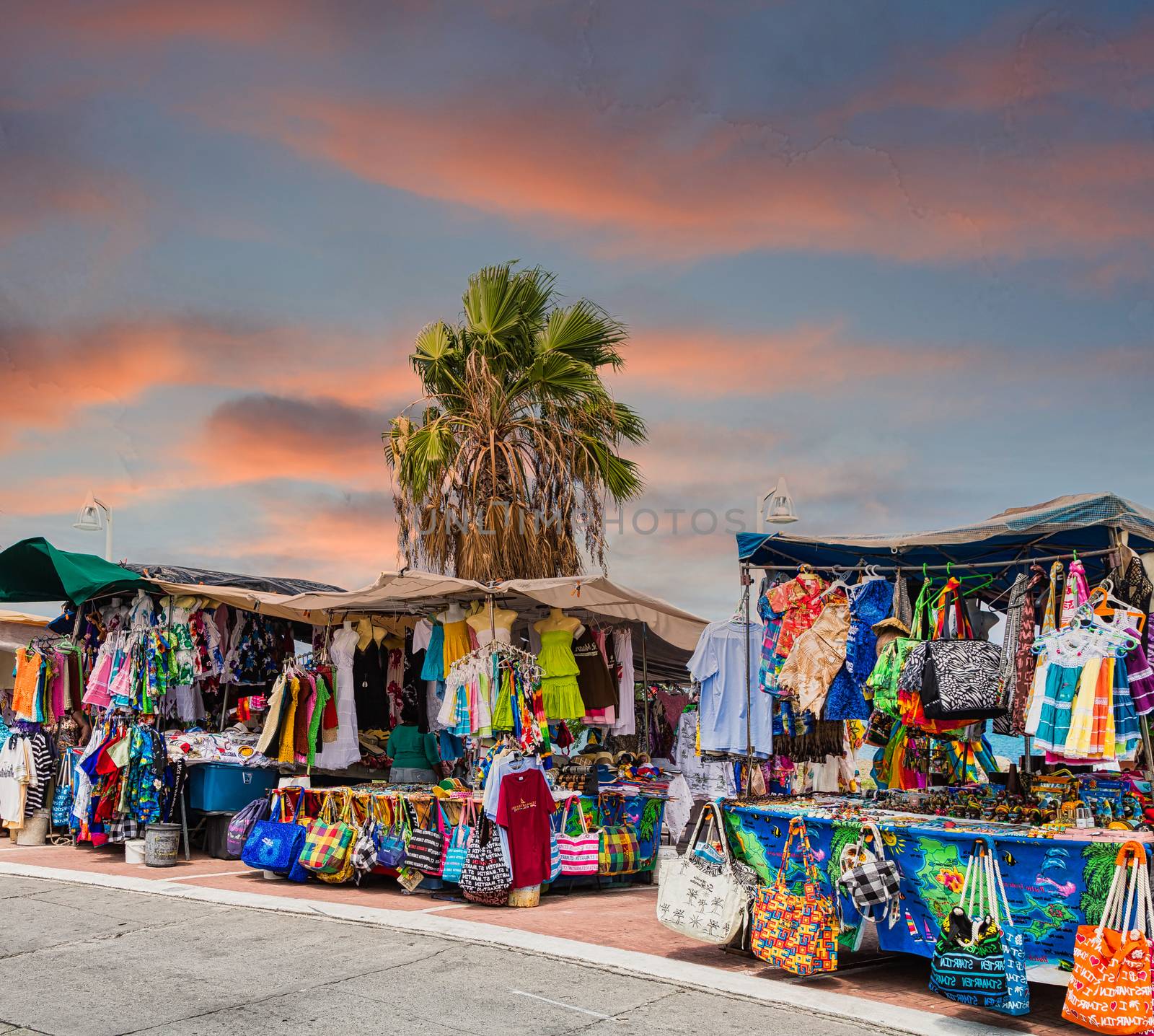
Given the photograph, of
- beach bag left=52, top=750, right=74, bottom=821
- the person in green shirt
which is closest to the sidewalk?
beach bag left=52, top=750, right=74, bottom=821

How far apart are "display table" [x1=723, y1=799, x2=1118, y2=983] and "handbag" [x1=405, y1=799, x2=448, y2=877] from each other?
3.19m

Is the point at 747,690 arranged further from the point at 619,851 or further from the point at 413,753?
the point at 413,753

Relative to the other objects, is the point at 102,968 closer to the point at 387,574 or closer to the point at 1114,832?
the point at 387,574

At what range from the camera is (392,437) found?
18391mm

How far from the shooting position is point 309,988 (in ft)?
22.0

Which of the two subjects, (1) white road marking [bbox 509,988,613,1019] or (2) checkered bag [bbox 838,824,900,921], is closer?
(1) white road marking [bbox 509,988,613,1019]

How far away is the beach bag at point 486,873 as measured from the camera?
9406 millimetres

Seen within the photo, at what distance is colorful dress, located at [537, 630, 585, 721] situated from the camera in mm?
11234

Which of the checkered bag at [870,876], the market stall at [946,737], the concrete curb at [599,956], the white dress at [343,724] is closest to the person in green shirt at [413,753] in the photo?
the white dress at [343,724]

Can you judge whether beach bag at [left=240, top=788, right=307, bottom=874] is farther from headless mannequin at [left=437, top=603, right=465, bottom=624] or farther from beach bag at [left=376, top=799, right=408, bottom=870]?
headless mannequin at [left=437, top=603, right=465, bottom=624]

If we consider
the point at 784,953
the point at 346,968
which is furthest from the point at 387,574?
Answer: the point at 784,953

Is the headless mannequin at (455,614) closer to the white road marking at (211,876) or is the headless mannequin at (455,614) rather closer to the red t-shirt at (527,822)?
the red t-shirt at (527,822)

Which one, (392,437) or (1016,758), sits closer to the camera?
(1016,758)

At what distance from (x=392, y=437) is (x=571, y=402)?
2914 mm
